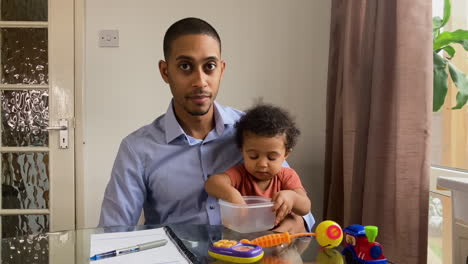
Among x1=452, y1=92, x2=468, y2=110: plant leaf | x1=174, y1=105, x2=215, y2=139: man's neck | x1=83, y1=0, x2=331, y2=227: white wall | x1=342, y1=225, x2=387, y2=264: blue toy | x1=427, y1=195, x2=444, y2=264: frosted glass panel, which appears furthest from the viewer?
x1=83, y1=0, x2=331, y2=227: white wall

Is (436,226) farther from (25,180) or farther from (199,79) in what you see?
(25,180)

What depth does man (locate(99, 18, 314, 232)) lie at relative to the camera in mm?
1256

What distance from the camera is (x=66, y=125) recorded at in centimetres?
237

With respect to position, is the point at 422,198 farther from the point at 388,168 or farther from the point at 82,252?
the point at 82,252

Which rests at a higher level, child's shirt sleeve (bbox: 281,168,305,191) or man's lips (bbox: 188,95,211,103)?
man's lips (bbox: 188,95,211,103)

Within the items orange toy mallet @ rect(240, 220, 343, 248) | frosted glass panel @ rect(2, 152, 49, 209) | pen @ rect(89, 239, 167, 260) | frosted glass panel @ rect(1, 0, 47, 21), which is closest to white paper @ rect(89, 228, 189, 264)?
pen @ rect(89, 239, 167, 260)

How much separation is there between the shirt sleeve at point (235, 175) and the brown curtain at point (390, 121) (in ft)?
1.58

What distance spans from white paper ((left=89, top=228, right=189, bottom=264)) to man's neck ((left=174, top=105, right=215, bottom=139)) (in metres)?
0.39

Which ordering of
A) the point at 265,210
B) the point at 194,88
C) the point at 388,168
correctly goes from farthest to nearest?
the point at 388,168 < the point at 194,88 < the point at 265,210

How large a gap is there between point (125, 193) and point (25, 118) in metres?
1.44

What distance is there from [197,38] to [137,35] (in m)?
1.20

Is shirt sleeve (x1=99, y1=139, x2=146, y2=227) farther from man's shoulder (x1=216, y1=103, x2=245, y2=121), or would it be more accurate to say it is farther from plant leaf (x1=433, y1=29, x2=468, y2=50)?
plant leaf (x1=433, y1=29, x2=468, y2=50)

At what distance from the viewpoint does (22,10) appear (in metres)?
2.41

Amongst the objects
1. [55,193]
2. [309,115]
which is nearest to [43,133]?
[55,193]
